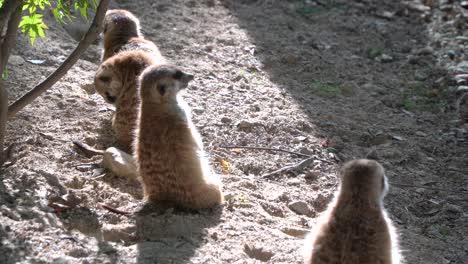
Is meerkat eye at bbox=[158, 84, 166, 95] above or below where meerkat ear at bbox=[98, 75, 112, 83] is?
above

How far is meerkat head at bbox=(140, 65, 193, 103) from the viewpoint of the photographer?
14.4ft

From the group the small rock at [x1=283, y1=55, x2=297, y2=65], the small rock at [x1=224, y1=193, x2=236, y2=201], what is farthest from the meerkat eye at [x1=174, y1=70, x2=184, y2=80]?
the small rock at [x1=283, y1=55, x2=297, y2=65]

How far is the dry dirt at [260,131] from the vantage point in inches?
160

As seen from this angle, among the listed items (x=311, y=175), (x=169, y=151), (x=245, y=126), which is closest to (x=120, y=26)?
(x=245, y=126)

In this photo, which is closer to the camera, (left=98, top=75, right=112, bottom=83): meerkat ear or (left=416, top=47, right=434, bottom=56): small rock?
(left=98, top=75, right=112, bottom=83): meerkat ear

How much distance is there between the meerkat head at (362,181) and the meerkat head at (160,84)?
128 centimetres

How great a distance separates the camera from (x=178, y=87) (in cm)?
452

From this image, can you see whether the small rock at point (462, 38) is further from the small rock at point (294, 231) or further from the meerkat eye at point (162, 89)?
the meerkat eye at point (162, 89)

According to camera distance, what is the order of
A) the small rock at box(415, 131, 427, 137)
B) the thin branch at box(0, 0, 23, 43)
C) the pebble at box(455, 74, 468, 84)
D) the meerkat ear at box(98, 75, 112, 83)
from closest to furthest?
the thin branch at box(0, 0, 23, 43) < the meerkat ear at box(98, 75, 112, 83) < the small rock at box(415, 131, 427, 137) < the pebble at box(455, 74, 468, 84)

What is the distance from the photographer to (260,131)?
5684 millimetres

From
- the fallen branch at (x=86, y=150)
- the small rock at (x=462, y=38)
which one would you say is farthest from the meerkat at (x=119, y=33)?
the small rock at (x=462, y=38)

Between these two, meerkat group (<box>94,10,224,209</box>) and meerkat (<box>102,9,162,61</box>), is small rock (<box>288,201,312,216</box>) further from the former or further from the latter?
meerkat (<box>102,9,162,61</box>)

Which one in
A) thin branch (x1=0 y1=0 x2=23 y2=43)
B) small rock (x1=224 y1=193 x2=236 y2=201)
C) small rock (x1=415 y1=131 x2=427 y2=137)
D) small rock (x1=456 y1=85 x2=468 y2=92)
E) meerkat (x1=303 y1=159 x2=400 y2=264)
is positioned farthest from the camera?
small rock (x1=456 y1=85 x2=468 y2=92)

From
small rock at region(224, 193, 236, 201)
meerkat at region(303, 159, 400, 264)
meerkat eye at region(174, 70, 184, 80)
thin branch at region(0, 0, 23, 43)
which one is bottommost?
small rock at region(224, 193, 236, 201)
